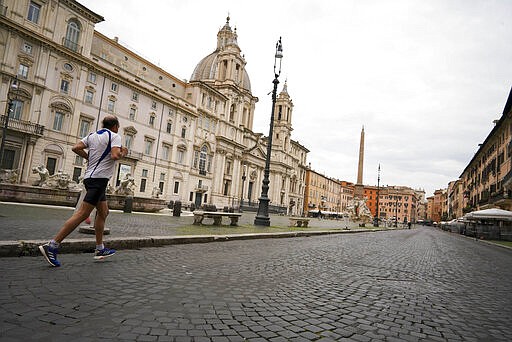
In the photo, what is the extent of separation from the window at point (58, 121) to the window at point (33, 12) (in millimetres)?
8160

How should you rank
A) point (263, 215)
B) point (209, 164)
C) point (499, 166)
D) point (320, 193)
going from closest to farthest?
point (263, 215) → point (499, 166) → point (209, 164) → point (320, 193)

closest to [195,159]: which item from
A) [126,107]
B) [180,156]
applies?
[180,156]

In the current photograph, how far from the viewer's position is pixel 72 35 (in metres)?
31.5

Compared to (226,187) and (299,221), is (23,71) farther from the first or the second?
(226,187)

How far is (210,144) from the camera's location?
52.2 metres

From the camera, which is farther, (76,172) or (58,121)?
(76,172)

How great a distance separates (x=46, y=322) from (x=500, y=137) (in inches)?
1734

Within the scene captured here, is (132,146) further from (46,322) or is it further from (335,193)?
(335,193)

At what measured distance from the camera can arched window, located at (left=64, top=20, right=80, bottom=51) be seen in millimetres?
30953

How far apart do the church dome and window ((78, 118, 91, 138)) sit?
98.6 feet

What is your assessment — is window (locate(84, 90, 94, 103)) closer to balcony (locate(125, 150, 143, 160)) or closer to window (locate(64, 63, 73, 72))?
window (locate(64, 63, 73, 72))

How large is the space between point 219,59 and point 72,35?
102ft

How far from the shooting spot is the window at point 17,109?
27.2 metres

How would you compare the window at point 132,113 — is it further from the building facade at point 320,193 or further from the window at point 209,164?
the building facade at point 320,193
